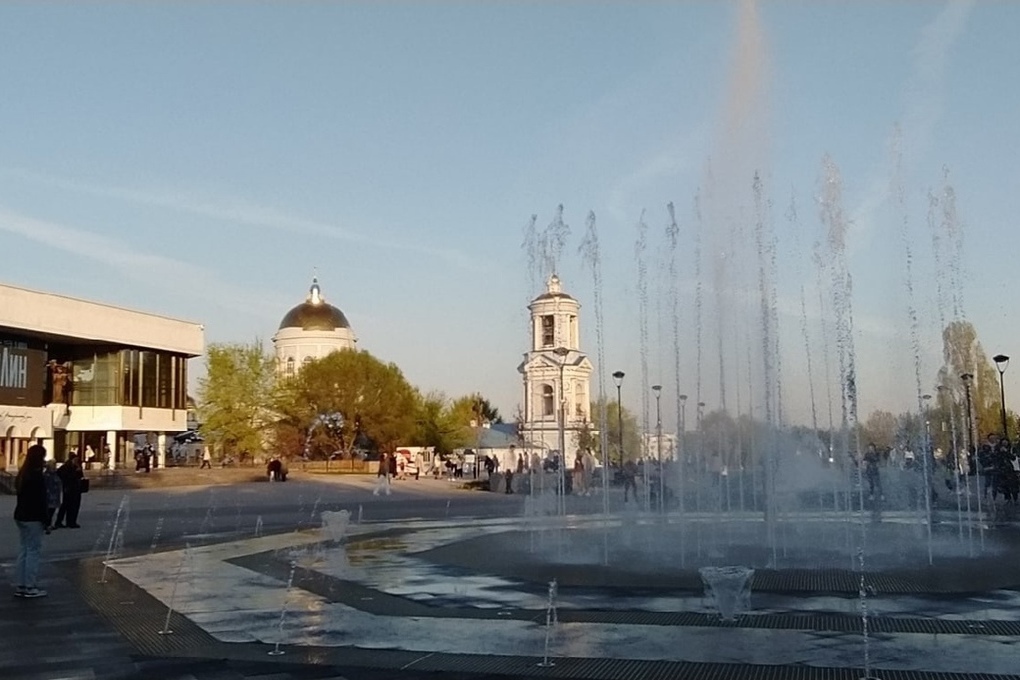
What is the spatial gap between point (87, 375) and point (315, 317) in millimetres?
33980

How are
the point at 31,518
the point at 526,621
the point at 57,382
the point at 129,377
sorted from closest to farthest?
the point at 526,621
the point at 31,518
the point at 57,382
the point at 129,377

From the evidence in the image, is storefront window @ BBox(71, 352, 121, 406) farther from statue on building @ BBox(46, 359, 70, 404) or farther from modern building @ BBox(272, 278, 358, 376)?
modern building @ BBox(272, 278, 358, 376)

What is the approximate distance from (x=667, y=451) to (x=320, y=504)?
35938 millimetres

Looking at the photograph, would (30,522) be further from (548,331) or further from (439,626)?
(548,331)

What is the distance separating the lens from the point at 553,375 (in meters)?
84.8

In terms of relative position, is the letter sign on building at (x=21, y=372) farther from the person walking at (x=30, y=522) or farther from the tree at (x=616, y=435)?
the person walking at (x=30, y=522)

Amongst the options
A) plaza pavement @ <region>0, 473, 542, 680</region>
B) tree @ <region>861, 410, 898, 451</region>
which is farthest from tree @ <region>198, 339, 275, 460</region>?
tree @ <region>861, 410, 898, 451</region>

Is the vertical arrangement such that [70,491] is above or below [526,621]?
above

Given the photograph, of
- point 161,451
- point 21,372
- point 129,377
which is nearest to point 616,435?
point 161,451

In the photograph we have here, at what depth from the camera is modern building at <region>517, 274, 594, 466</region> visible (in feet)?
270

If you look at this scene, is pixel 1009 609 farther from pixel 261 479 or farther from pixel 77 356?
pixel 77 356

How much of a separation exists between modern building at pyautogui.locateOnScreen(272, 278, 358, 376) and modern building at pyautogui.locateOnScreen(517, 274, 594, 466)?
61.6 ft

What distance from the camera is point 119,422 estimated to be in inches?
2486

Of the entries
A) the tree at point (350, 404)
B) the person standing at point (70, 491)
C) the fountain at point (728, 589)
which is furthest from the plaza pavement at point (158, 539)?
the tree at point (350, 404)
